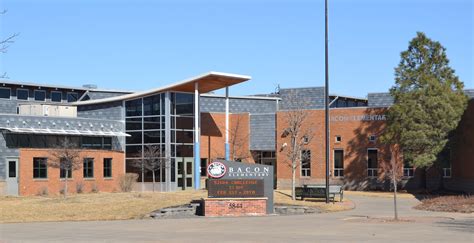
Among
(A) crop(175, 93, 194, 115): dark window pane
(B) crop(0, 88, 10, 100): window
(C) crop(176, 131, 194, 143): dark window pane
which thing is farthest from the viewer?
(B) crop(0, 88, 10, 100): window

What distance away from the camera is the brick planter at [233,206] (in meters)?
29.0

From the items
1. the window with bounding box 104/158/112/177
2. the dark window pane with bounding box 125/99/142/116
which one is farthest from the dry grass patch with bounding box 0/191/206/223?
the dark window pane with bounding box 125/99/142/116

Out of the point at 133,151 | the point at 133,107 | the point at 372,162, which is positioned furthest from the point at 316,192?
the point at 133,107

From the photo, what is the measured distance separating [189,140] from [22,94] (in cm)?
1650

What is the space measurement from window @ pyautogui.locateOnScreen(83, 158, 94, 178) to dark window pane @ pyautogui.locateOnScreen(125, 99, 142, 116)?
5.33 metres

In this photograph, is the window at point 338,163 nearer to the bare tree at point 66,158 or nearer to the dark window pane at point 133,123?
the dark window pane at point 133,123

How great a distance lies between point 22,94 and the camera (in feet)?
193

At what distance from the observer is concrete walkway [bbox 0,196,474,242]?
1944 cm

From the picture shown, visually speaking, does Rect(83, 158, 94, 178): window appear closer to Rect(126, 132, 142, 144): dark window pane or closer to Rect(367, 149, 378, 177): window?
Rect(126, 132, 142, 144): dark window pane

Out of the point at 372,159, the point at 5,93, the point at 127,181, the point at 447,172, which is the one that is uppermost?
the point at 5,93

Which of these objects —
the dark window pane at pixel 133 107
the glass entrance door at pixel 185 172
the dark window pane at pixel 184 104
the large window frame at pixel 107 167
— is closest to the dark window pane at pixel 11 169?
the large window frame at pixel 107 167

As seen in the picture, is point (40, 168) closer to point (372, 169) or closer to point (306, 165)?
point (306, 165)

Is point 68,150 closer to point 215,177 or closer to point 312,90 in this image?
point 215,177

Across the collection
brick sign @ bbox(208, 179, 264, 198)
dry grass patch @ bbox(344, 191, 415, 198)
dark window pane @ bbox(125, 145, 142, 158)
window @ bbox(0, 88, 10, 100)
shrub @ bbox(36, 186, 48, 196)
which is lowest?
dry grass patch @ bbox(344, 191, 415, 198)
